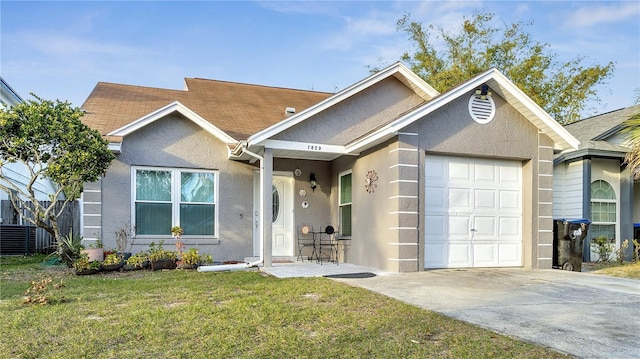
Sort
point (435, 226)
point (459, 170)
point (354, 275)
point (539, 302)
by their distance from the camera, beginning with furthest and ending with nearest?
point (459, 170) → point (435, 226) → point (354, 275) → point (539, 302)

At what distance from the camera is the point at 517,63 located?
2733 cm

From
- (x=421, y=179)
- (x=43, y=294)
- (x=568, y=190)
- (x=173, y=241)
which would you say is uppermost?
(x=421, y=179)

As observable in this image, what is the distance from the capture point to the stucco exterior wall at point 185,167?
1055 centimetres

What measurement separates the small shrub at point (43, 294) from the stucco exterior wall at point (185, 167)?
350 centimetres

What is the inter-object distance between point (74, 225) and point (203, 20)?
6.96 m

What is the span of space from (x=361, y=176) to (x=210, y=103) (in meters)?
5.41

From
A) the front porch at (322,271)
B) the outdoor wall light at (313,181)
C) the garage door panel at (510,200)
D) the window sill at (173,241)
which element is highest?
the outdoor wall light at (313,181)

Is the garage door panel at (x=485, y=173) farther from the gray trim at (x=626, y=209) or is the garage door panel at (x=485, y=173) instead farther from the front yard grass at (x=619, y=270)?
the gray trim at (x=626, y=209)

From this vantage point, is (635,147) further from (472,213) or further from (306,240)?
(306,240)

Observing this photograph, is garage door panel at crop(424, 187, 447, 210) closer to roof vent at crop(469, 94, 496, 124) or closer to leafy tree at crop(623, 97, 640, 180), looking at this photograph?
roof vent at crop(469, 94, 496, 124)

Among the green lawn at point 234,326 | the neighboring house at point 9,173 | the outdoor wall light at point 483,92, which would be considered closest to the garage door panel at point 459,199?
the outdoor wall light at point 483,92

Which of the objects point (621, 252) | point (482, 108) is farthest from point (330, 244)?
point (621, 252)

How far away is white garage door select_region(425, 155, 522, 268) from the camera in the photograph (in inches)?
385

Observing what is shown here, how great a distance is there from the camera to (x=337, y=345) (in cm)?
430
